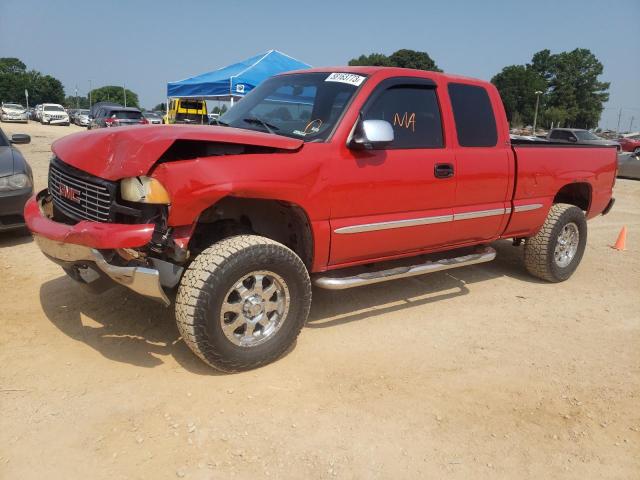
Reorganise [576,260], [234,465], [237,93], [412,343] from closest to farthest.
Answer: [234,465] < [412,343] < [576,260] < [237,93]

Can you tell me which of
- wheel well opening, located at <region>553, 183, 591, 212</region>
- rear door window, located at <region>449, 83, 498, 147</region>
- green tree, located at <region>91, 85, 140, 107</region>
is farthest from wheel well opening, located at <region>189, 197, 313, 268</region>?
green tree, located at <region>91, 85, 140, 107</region>

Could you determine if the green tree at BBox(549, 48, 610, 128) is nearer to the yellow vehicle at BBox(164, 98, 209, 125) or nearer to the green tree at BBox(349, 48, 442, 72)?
the green tree at BBox(349, 48, 442, 72)

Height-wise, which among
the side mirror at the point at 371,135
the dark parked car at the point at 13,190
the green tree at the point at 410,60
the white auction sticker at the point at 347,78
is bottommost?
the dark parked car at the point at 13,190

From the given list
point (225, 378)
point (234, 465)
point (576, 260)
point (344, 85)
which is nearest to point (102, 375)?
→ point (225, 378)

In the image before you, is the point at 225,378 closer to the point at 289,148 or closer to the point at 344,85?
the point at 289,148

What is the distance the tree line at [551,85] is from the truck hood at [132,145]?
79.3 m

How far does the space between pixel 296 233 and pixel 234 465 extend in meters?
1.63

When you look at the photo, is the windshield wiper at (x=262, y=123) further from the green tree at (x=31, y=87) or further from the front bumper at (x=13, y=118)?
the green tree at (x=31, y=87)

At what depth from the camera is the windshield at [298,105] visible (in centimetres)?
359

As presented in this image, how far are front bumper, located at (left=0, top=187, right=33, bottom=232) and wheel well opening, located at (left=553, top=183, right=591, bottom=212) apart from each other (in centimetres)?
583

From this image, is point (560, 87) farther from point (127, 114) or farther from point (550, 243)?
point (550, 243)

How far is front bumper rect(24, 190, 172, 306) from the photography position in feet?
9.01

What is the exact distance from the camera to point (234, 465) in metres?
2.39

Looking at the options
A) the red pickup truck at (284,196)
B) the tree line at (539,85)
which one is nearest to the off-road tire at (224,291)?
the red pickup truck at (284,196)
